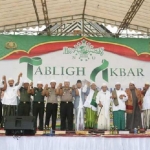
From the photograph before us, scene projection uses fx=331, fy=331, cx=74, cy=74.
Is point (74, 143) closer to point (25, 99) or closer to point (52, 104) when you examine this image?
point (52, 104)

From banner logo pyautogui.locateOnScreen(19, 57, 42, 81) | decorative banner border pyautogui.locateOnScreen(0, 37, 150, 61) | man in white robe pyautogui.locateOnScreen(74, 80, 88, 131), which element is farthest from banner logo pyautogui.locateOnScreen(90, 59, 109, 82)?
Result: banner logo pyautogui.locateOnScreen(19, 57, 42, 81)

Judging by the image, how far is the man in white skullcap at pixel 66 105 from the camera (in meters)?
6.41

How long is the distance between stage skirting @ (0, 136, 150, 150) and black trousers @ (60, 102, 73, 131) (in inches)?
86.6

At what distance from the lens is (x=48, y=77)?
7.59 meters

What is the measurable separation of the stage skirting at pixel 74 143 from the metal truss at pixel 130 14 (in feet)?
13.5

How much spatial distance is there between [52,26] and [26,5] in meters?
1.25

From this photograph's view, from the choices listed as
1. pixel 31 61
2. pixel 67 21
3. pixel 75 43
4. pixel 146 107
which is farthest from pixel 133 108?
pixel 67 21

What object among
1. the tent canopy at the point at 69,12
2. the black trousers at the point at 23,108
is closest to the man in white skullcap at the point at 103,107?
the black trousers at the point at 23,108

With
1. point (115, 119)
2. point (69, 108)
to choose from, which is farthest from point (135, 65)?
point (69, 108)

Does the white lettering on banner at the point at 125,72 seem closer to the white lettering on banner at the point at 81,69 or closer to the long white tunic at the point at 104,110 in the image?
the white lettering on banner at the point at 81,69

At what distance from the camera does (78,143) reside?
14.0 feet

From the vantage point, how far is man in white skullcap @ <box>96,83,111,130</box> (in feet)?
22.6

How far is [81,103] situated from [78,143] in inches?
104

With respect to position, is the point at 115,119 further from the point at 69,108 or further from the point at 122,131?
the point at 69,108
